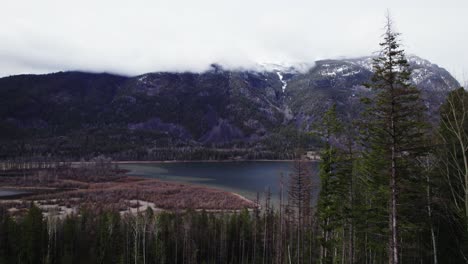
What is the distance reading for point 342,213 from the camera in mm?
23984

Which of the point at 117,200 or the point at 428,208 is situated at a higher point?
the point at 428,208

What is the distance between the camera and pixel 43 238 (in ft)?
141

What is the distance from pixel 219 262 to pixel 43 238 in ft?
77.2

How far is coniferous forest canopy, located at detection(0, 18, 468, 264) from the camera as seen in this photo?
15367 millimetres

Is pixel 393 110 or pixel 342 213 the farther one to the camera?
pixel 342 213

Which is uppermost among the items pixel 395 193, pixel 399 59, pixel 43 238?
pixel 399 59

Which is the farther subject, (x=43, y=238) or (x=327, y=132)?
(x=43, y=238)

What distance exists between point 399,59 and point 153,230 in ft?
128

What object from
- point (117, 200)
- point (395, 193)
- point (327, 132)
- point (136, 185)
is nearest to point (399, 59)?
point (395, 193)

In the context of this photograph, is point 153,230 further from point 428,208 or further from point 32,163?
point 32,163

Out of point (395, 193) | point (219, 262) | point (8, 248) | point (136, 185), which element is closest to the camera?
point (395, 193)

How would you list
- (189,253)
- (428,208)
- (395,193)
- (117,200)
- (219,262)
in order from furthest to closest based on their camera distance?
(117,200)
(219,262)
(189,253)
(428,208)
(395,193)

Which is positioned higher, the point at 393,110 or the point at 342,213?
the point at 393,110

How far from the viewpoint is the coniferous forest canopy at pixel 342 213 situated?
1537cm
